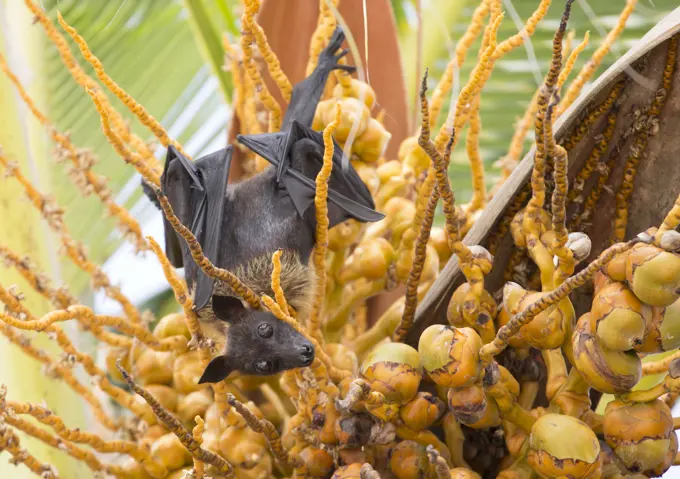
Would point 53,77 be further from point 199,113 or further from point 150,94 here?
point 199,113

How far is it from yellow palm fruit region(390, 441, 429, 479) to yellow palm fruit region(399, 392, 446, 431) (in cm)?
3

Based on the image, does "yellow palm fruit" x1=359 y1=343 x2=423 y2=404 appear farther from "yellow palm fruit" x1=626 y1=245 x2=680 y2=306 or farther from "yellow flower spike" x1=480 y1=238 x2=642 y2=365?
"yellow palm fruit" x1=626 y1=245 x2=680 y2=306

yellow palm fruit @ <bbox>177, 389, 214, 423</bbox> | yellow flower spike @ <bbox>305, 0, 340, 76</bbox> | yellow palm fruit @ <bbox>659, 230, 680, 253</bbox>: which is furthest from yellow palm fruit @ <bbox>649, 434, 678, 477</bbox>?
yellow flower spike @ <bbox>305, 0, 340, 76</bbox>

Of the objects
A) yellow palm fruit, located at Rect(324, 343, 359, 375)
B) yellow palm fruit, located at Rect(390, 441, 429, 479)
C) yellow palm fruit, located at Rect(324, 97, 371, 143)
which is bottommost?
yellow palm fruit, located at Rect(390, 441, 429, 479)

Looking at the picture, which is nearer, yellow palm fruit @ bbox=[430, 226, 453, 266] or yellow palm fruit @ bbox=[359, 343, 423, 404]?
yellow palm fruit @ bbox=[359, 343, 423, 404]

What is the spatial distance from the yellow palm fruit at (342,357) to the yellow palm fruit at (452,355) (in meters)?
0.21

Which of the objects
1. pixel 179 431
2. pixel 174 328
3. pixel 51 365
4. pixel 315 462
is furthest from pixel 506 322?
pixel 51 365

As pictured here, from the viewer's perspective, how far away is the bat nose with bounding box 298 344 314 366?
0.99m

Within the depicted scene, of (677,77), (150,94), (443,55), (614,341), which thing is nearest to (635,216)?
(677,77)

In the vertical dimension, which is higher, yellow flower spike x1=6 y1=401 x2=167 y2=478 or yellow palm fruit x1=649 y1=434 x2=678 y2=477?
yellow flower spike x1=6 y1=401 x2=167 y2=478

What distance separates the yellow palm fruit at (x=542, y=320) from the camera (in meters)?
0.91

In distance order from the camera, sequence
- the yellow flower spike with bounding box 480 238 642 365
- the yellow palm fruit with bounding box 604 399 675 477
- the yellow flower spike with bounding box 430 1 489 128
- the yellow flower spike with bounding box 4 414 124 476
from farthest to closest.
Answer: the yellow flower spike with bounding box 430 1 489 128, the yellow flower spike with bounding box 4 414 124 476, the yellow palm fruit with bounding box 604 399 675 477, the yellow flower spike with bounding box 480 238 642 365

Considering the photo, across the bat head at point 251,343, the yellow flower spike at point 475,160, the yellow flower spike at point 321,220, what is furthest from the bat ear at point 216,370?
the yellow flower spike at point 475,160

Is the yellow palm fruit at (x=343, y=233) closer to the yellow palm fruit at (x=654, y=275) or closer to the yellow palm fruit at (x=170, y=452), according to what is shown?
the yellow palm fruit at (x=170, y=452)
